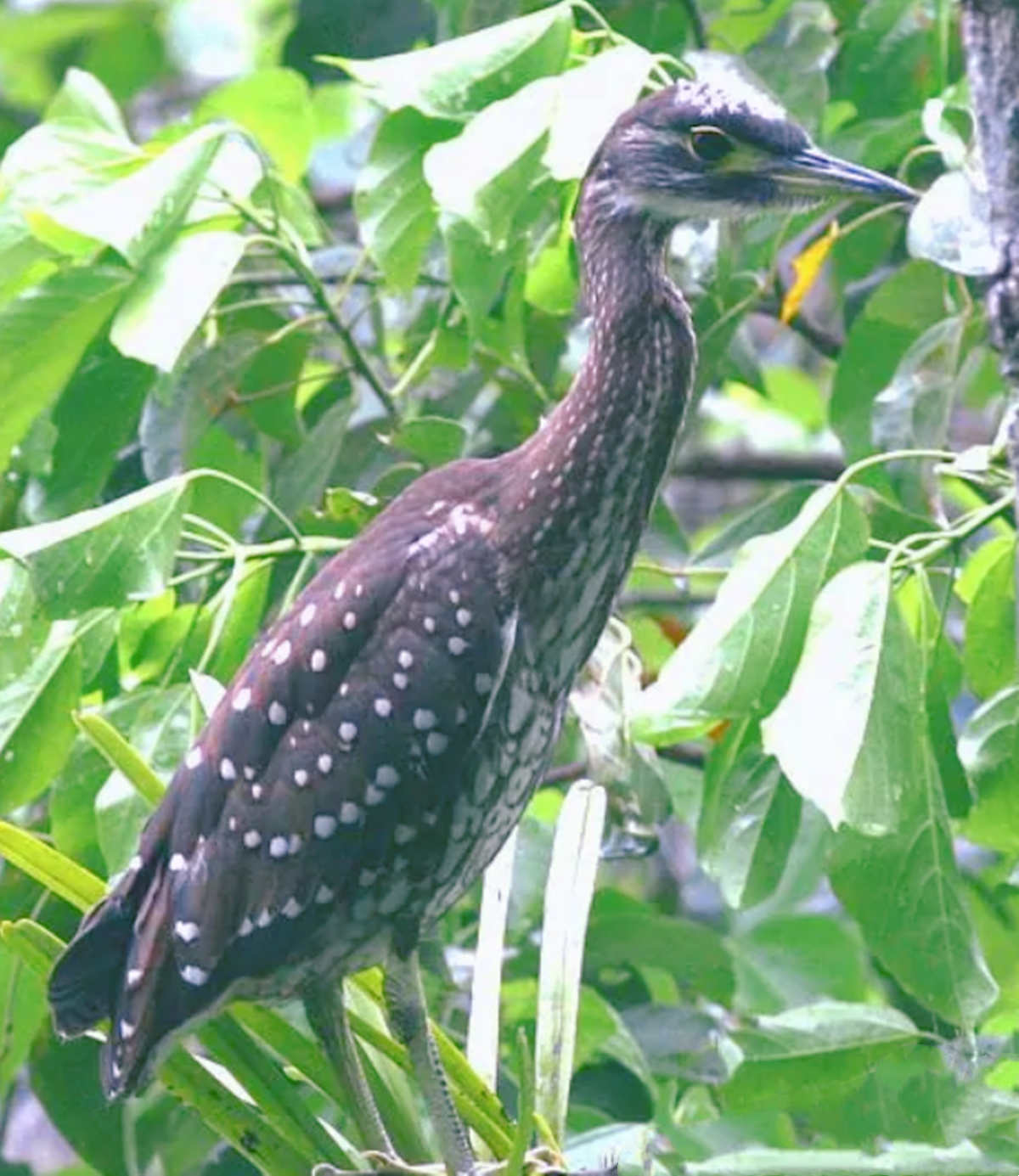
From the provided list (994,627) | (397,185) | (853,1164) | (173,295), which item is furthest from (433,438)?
(853,1164)

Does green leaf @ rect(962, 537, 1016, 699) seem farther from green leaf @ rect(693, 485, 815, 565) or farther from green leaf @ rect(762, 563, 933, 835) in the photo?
green leaf @ rect(693, 485, 815, 565)

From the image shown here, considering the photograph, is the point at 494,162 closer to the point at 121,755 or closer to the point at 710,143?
A: the point at 710,143

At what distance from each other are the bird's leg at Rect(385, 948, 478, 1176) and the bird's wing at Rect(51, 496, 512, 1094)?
0.08 m

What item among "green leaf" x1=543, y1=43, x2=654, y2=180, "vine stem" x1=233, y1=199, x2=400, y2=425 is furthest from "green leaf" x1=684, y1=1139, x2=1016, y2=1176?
"vine stem" x1=233, y1=199, x2=400, y2=425

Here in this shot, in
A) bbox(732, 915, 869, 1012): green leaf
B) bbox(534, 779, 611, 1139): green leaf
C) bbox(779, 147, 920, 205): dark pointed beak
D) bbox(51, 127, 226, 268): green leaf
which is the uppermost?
bbox(779, 147, 920, 205): dark pointed beak

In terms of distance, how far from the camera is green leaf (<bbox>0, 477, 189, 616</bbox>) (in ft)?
7.87

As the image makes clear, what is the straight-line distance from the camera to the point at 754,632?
→ 226 centimetres

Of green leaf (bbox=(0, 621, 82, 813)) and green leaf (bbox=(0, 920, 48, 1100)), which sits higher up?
green leaf (bbox=(0, 621, 82, 813))

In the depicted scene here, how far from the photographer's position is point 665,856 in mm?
4594

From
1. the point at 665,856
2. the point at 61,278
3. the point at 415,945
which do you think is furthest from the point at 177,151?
the point at 665,856

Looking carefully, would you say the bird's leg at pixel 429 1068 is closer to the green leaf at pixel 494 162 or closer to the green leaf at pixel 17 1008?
the green leaf at pixel 17 1008

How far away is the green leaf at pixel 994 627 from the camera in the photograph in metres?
2.51

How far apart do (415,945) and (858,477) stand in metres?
0.67

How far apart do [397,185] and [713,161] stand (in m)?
0.32
